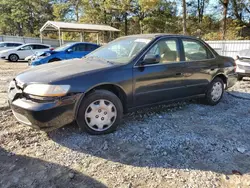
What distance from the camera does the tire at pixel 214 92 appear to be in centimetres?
509

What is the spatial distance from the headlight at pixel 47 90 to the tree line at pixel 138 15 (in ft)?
83.2

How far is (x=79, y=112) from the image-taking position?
10.9 ft

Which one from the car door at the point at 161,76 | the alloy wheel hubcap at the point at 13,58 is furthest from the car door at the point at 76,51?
the alloy wheel hubcap at the point at 13,58

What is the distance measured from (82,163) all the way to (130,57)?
186cm

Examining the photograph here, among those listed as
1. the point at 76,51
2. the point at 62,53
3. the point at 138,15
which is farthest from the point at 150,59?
the point at 138,15

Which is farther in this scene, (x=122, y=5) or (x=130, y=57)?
(x=122, y=5)

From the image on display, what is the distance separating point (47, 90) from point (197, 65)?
9.98 ft

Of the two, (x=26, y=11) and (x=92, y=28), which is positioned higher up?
(x=26, y=11)

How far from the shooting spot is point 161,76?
13.4ft

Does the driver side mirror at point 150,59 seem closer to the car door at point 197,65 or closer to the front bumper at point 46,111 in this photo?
the car door at point 197,65

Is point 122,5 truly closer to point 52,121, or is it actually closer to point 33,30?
point 33,30

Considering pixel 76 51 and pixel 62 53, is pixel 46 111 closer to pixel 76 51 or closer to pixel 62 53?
pixel 62 53

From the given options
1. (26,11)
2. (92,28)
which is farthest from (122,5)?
(26,11)

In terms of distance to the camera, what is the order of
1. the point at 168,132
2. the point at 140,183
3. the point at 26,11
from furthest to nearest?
the point at 26,11 → the point at 168,132 → the point at 140,183
